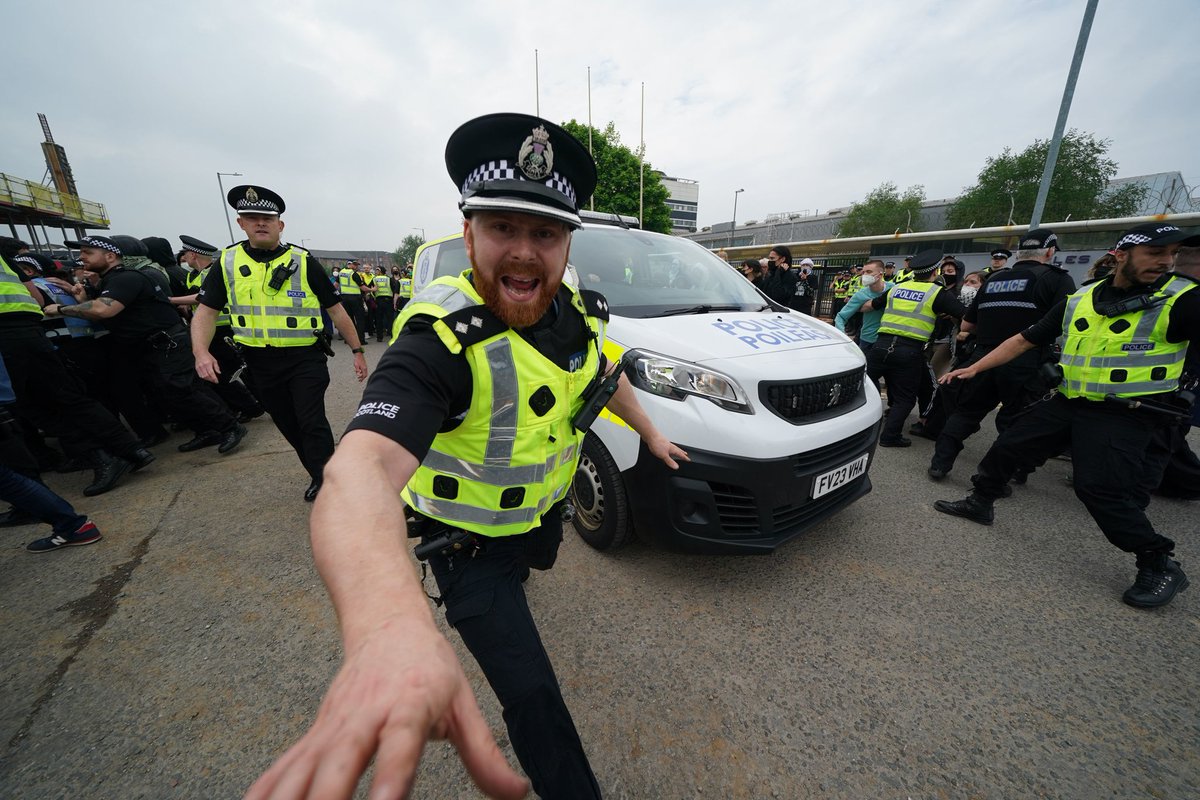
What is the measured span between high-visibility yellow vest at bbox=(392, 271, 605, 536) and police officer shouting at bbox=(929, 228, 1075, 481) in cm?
363

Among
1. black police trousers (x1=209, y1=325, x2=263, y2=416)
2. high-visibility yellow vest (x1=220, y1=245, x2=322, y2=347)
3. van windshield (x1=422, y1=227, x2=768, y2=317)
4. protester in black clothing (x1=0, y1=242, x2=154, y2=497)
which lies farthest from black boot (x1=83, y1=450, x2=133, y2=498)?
van windshield (x1=422, y1=227, x2=768, y2=317)

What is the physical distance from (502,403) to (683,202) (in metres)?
87.0

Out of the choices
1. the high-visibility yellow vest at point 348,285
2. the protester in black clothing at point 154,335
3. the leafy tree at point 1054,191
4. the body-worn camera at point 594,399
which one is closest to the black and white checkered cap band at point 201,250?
the protester in black clothing at point 154,335

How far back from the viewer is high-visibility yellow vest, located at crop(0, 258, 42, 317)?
10.1ft

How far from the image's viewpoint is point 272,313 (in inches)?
112

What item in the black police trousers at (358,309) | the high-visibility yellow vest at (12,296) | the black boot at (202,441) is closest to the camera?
the high-visibility yellow vest at (12,296)

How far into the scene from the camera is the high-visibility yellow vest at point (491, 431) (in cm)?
112

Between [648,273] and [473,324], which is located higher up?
[648,273]

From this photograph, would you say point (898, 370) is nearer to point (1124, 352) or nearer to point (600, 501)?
point (1124, 352)

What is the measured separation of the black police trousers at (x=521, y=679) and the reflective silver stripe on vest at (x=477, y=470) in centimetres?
25

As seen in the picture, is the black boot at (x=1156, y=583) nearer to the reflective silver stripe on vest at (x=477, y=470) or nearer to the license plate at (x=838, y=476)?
the license plate at (x=838, y=476)

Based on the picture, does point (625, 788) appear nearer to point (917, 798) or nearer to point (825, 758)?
point (825, 758)

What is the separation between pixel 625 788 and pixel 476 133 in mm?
2101

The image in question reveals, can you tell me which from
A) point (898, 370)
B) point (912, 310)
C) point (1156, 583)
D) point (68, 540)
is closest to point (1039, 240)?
point (912, 310)
